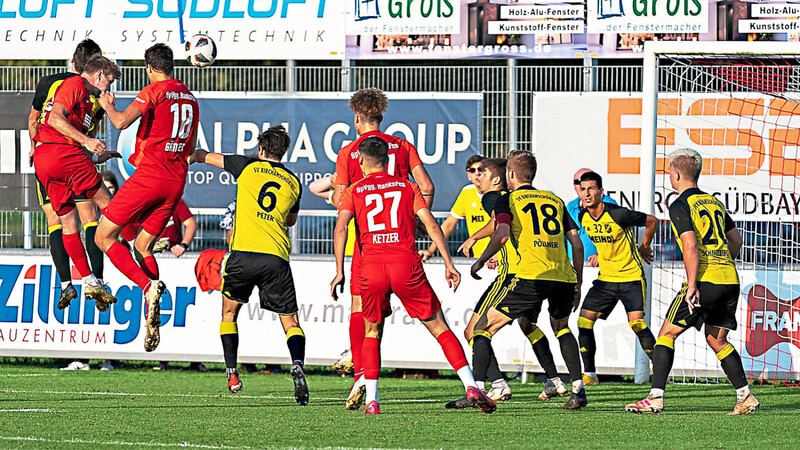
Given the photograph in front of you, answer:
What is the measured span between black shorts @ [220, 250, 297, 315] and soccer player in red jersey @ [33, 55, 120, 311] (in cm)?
94

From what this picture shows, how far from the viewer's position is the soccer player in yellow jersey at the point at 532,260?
9562mm

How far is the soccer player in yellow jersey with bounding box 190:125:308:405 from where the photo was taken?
381 inches

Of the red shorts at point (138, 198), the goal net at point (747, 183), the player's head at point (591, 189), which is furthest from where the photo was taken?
the goal net at point (747, 183)

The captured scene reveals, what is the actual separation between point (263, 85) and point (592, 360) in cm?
515

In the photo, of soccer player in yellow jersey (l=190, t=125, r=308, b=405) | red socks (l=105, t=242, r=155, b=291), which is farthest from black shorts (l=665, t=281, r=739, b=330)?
red socks (l=105, t=242, r=155, b=291)

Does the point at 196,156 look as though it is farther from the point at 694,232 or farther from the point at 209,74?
the point at 209,74

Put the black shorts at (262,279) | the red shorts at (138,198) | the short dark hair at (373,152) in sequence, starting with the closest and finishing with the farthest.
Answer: the short dark hair at (373,152) < the red shorts at (138,198) < the black shorts at (262,279)

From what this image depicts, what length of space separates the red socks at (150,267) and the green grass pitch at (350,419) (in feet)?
3.31

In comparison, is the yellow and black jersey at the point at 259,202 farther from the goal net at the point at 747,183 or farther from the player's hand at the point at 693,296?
the goal net at the point at 747,183

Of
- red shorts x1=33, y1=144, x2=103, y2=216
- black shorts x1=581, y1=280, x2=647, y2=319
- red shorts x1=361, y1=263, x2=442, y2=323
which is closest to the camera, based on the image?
red shorts x1=361, y1=263, x2=442, y2=323

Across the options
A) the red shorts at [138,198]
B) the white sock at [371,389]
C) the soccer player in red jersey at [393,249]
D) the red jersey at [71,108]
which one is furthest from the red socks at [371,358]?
the red jersey at [71,108]

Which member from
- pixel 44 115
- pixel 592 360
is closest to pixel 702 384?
pixel 592 360

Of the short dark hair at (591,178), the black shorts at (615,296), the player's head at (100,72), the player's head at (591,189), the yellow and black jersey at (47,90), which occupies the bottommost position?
the black shorts at (615,296)

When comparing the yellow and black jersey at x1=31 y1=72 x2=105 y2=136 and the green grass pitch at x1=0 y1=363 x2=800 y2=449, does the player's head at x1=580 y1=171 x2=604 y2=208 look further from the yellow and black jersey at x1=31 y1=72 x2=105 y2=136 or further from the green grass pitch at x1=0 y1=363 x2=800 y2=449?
the yellow and black jersey at x1=31 y1=72 x2=105 y2=136
